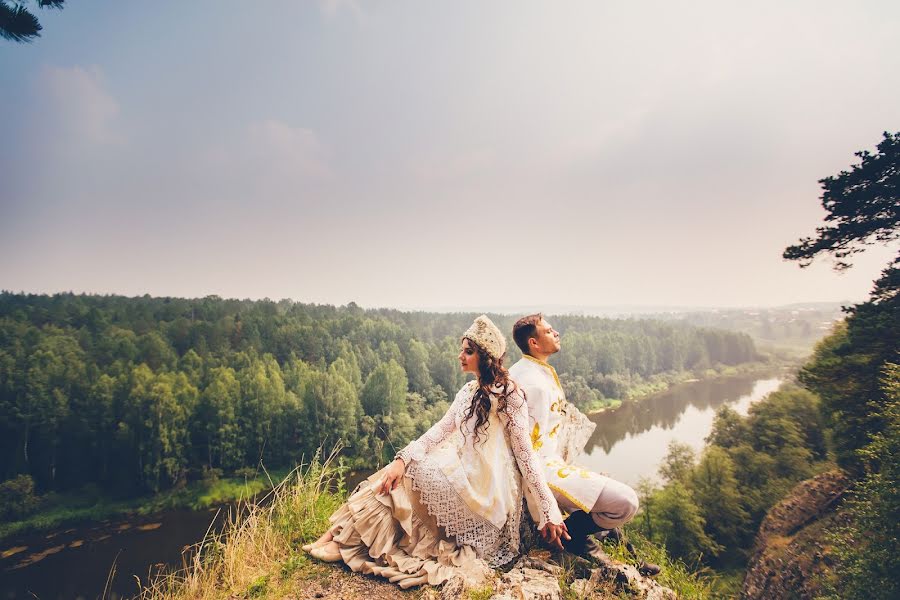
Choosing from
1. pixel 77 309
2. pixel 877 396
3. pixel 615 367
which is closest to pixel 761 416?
pixel 877 396

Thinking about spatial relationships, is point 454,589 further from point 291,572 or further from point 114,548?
point 114,548

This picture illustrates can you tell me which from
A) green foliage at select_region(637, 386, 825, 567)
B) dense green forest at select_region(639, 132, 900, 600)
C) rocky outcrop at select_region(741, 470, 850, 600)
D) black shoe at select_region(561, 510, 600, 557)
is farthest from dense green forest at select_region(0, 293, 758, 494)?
black shoe at select_region(561, 510, 600, 557)

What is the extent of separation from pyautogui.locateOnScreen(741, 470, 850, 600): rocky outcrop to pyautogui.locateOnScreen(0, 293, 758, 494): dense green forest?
52.6 feet

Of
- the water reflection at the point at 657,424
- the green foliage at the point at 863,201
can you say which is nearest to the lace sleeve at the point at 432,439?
the green foliage at the point at 863,201

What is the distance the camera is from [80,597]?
1695cm

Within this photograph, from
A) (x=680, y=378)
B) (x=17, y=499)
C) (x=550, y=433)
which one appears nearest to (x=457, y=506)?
(x=550, y=433)

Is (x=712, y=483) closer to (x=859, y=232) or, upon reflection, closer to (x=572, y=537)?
(x=859, y=232)

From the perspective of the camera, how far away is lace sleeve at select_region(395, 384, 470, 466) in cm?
303

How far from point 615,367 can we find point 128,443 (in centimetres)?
6436

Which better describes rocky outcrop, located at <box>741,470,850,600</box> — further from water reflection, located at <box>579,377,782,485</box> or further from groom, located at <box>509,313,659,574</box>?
groom, located at <box>509,313,659,574</box>

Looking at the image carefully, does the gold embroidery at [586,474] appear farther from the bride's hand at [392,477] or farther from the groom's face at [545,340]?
the bride's hand at [392,477]

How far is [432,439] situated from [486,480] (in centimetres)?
51

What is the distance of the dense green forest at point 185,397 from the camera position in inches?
1133

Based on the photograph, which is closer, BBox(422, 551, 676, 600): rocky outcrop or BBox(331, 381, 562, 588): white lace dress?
BBox(422, 551, 676, 600): rocky outcrop
